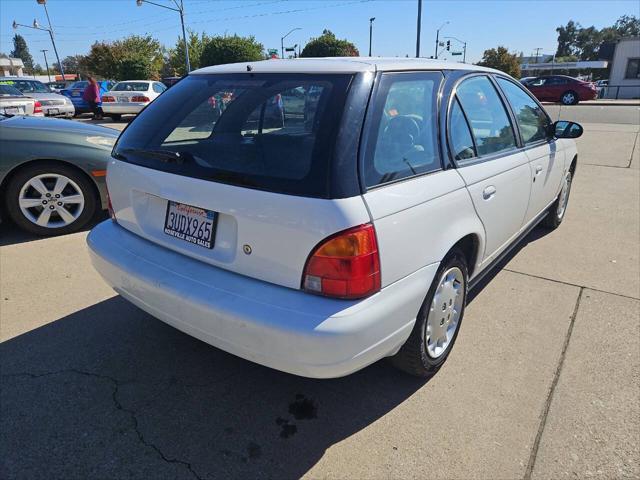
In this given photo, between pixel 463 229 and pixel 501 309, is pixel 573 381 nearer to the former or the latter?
pixel 501 309

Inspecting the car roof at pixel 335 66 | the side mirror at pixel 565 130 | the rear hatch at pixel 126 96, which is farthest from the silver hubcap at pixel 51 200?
the rear hatch at pixel 126 96

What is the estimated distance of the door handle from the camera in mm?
2731

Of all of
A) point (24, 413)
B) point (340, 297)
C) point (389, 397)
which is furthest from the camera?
point (389, 397)

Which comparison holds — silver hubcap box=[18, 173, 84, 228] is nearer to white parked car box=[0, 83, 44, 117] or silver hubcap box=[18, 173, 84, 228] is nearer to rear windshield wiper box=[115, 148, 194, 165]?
rear windshield wiper box=[115, 148, 194, 165]

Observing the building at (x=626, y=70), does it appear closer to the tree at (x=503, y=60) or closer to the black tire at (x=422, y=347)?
the tree at (x=503, y=60)

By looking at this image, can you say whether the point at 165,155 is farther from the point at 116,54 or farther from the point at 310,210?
the point at 116,54

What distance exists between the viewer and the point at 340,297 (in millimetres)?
1884

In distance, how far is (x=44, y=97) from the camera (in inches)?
634

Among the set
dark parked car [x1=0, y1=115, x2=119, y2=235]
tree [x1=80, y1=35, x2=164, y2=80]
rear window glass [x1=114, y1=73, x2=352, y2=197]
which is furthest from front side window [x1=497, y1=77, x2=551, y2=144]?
tree [x1=80, y1=35, x2=164, y2=80]

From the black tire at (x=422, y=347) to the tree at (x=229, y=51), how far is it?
37.9m

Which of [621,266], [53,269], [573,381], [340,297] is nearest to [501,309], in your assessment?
[573,381]

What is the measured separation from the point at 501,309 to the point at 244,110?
91.0 inches

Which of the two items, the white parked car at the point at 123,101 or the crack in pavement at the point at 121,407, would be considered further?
the white parked car at the point at 123,101

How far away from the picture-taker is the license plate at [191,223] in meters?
2.14
